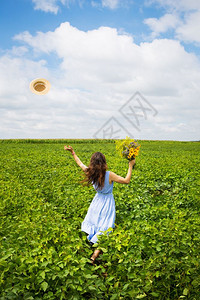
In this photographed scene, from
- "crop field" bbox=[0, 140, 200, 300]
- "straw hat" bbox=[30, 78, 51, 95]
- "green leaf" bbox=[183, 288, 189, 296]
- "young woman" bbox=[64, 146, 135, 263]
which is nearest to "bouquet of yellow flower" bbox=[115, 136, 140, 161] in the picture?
→ "young woman" bbox=[64, 146, 135, 263]

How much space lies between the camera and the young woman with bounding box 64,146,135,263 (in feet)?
A: 15.0

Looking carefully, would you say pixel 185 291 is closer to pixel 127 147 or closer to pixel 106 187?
pixel 106 187

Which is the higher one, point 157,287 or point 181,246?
point 181,246

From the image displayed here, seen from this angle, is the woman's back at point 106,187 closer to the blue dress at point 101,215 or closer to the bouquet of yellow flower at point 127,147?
the blue dress at point 101,215

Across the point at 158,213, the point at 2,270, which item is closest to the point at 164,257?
the point at 158,213

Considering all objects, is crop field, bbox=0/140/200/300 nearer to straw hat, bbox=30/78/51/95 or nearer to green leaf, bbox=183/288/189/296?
green leaf, bbox=183/288/189/296

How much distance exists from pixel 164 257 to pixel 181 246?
49 centimetres

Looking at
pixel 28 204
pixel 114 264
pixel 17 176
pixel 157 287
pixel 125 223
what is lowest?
pixel 157 287

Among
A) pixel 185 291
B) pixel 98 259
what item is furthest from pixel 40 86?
pixel 185 291

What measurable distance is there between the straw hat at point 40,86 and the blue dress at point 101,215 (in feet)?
15.3

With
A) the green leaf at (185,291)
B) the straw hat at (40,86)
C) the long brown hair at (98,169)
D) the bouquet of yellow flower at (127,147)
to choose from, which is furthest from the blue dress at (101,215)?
the straw hat at (40,86)

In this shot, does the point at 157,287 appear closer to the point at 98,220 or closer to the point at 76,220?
the point at 98,220

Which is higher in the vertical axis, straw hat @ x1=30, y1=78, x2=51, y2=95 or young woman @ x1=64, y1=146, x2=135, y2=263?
straw hat @ x1=30, y1=78, x2=51, y2=95

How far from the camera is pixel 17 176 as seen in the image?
10156 mm
